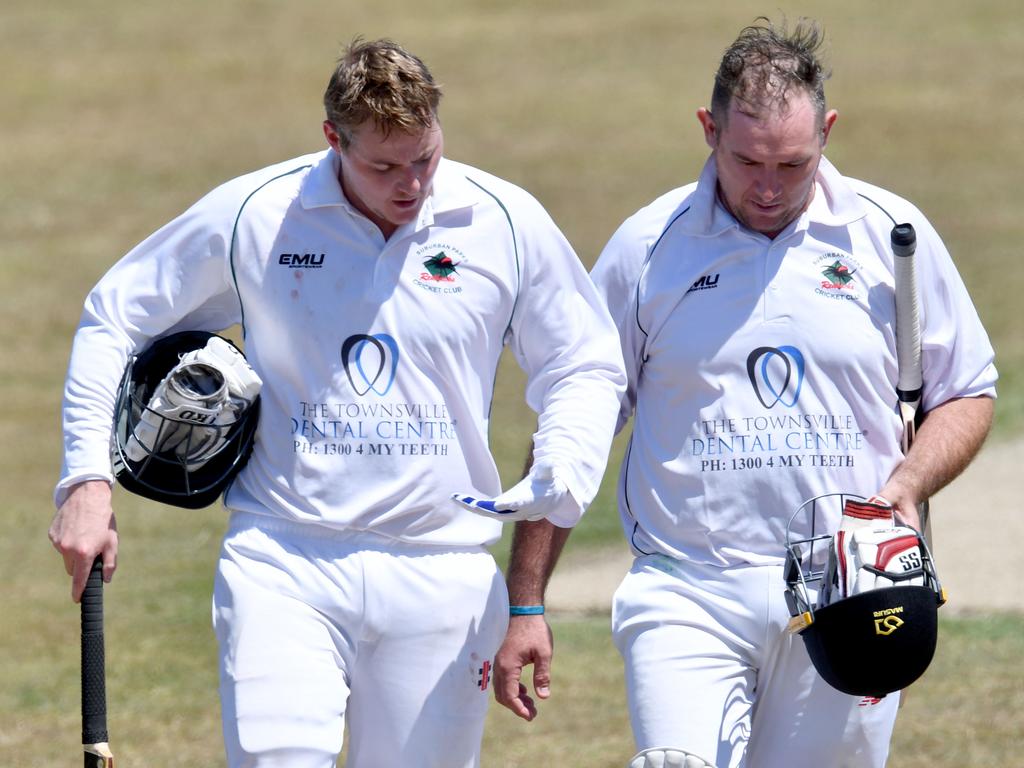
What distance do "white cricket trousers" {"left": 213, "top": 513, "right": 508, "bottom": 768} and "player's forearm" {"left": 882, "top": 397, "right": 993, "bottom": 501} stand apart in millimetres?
1112

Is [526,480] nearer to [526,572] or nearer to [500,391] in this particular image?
[526,572]

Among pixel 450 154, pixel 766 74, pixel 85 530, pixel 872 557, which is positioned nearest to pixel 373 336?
pixel 85 530

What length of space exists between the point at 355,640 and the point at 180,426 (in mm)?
712

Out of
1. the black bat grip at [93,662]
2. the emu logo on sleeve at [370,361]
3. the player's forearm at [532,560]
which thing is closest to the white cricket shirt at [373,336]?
the emu logo on sleeve at [370,361]

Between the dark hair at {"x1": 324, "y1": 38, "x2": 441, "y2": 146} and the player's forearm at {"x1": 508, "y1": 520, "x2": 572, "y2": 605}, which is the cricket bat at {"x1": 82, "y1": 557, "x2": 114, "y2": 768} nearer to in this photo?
the player's forearm at {"x1": 508, "y1": 520, "x2": 572, "y2": 605}

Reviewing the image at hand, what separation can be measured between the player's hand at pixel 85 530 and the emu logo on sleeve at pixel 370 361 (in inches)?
26.6

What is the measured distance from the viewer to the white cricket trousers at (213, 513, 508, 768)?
14.9 ft

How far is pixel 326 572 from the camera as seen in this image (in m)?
4.64

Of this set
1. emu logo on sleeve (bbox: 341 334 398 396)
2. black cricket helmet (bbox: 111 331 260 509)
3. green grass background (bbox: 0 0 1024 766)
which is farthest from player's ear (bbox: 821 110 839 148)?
black cricket helmet (bbox: 111 331 260 509)

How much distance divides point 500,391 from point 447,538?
10.7 metres

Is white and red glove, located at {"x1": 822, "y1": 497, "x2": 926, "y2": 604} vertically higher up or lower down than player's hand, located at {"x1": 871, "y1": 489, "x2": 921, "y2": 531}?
lower down

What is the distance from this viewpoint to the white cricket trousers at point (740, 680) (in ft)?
15.2

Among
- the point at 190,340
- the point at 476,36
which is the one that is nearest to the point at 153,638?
the point at 190,340

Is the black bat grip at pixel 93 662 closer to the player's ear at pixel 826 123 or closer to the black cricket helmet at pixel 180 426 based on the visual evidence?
the black cricket helmet at pixel 180 426
